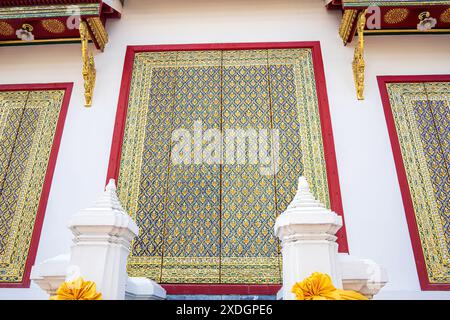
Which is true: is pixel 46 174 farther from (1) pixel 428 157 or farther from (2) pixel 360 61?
(1) pixel 428 157

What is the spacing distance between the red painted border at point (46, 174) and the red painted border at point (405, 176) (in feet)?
10.4

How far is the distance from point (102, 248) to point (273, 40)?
10.2 ft

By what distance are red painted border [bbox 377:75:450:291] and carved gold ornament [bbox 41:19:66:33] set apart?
330 centimetres

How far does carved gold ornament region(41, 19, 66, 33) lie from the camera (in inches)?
163

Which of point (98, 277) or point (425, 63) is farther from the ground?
point (425, 63)

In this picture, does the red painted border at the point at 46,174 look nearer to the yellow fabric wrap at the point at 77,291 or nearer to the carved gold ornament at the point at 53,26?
the carved gold ornament at the point at 53,26

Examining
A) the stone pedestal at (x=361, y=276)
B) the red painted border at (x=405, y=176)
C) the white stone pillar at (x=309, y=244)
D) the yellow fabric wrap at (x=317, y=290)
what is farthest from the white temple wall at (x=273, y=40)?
the yellow fabric wrap at (x=317, y=290)

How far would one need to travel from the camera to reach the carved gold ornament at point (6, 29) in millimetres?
4147

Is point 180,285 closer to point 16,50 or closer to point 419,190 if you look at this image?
point 419,190

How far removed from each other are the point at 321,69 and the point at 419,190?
1513mm

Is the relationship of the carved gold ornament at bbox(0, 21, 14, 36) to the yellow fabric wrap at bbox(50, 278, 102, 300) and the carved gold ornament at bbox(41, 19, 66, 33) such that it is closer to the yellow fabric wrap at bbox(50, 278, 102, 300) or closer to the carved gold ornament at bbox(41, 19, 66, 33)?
the carved gold ornament at bbox(41, 19, 66, 33)

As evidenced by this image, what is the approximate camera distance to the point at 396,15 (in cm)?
412
